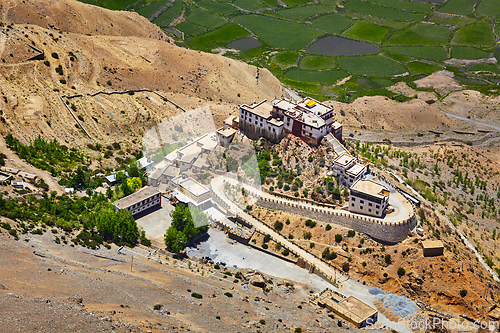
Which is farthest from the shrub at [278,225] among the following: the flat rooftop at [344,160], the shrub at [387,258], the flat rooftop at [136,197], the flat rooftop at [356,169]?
the flat rooftop at [136,197]

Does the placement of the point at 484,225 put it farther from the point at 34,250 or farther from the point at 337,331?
the point at 34,250

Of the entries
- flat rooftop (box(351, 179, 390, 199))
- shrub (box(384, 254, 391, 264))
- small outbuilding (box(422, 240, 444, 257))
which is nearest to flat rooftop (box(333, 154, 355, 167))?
flat rooftop (box(351, 179, 390, 199))

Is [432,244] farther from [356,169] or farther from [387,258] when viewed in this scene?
[356,169]

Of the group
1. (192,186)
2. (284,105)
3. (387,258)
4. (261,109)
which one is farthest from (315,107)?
(387,258)

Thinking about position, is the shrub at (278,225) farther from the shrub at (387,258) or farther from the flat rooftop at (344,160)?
the shrub at (387,258)

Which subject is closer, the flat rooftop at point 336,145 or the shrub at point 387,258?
the shrub at point 387,258

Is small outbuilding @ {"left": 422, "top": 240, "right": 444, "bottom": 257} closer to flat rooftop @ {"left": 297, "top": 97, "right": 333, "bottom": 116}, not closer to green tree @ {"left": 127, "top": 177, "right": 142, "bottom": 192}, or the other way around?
flat rooftop @ {"left": 297, "top": 97, "right": 333, "bottom": 116}

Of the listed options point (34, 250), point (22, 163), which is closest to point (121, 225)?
point (34, 250)

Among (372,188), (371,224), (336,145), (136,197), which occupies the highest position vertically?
(336,145)
